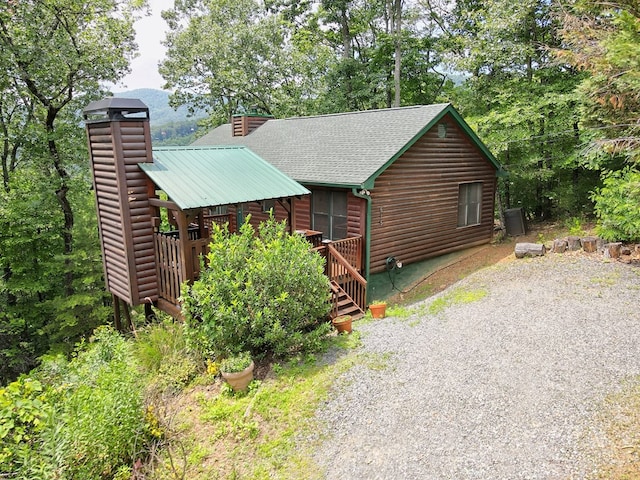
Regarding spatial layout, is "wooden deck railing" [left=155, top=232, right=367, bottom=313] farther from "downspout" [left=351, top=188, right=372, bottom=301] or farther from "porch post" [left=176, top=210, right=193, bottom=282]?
"downspout" [left=351, top=188, right=372, bottom=301]

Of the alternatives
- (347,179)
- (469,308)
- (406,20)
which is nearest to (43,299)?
(347,179)

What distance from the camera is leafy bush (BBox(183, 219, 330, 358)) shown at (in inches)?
260

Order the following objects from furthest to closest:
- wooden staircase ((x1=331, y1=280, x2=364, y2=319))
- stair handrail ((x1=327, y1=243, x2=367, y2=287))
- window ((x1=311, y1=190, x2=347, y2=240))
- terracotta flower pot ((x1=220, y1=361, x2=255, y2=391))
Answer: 1. window ((x1=311, y1=190, x2=347, y2=240))
2. stair handrail ((x1=327, y1=243, x2=367, y2=287))
3. wooden staircase ((x1=331, y1=280, x2=364, y2=319))
4. terracotta flower pot ((x1=220, y1=361, x2=255, y2=391))

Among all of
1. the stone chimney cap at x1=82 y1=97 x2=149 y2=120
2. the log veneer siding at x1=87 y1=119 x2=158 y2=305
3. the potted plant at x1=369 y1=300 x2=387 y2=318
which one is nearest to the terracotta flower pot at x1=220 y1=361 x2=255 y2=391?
the potted plant at x1=369 y1=300 x2=387 y2=318

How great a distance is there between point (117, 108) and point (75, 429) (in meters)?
5.96

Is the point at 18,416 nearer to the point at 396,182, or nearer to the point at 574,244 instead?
the point at 396,182

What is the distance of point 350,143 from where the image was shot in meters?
12.7

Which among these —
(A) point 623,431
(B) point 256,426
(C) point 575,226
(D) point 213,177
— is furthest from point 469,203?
(B) point 256,426

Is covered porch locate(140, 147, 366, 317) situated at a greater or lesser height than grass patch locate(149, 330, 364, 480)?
greater

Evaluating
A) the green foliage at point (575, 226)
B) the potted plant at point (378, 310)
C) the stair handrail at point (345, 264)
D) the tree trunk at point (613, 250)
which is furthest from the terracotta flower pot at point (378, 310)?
the green foliage at point (575, 226)

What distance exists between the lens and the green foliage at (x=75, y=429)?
4332mm

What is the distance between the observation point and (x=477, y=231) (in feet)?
47.2

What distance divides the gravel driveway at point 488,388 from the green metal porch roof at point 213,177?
3.52 metres

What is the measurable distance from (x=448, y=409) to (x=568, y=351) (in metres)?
2.50
